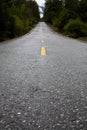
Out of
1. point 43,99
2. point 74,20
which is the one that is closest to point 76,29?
point 74,20

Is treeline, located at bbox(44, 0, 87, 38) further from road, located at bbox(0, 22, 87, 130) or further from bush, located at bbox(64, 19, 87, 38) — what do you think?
road, located at bbox(0, 22, 87, 130)

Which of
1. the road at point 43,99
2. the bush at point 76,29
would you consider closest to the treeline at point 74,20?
the bush at point 76,29

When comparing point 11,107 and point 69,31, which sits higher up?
point 11,107

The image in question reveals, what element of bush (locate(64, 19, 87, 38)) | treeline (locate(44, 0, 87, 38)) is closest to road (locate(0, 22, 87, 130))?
bush (locate(64, 19, 87, 38))

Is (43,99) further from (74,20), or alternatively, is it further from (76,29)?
(74,20)

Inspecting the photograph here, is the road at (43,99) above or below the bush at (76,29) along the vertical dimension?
above

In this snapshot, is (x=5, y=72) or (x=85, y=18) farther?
(x=85, y=18)

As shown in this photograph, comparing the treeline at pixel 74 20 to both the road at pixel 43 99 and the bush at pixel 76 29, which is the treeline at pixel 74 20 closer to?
the bush at pixel 76 29

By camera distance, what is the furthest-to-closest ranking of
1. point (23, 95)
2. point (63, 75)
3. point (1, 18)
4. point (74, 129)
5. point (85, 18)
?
1. point (85, 18)
2. point (1, 18)
3. point (63, 75)
4. point (23, 95)
5. point (74, 129)

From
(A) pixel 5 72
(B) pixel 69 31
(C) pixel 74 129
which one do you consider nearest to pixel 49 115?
(C) pixel 74 129

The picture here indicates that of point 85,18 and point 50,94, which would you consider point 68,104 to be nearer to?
point 50,94

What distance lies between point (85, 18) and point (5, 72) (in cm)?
3418

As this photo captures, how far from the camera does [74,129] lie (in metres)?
2.73

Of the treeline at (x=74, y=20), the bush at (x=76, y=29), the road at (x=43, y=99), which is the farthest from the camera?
the treeline at (x=74, y=20)
